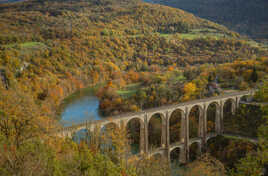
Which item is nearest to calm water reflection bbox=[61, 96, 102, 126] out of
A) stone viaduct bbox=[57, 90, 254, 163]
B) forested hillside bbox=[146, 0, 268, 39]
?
stone viaduct bbox=[57, 90, 254, 163]

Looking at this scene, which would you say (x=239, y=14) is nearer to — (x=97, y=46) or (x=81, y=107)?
(x=97, y=46)

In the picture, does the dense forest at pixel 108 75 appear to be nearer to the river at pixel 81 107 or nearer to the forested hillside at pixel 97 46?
the forested hillside at pixel 97 46

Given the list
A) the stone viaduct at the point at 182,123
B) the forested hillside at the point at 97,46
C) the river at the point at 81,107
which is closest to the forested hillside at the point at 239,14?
the forested hillside at the point at 97,46

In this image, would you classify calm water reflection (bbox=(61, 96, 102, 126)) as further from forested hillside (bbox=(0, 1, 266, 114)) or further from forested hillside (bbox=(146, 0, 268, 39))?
forested hillside (bbox=(146, 0, 268, 39))

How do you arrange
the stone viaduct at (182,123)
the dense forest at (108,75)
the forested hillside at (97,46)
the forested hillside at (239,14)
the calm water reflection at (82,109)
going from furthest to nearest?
the forested hillside at (239,14) → the forested hillside at (97,46) → the calm water reflection at (82,109) → the stone viaduct at (182,123) → the dense forest at (108,75)

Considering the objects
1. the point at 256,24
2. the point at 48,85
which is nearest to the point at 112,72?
the point at 48,85

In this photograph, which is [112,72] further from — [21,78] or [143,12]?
[143,12]
